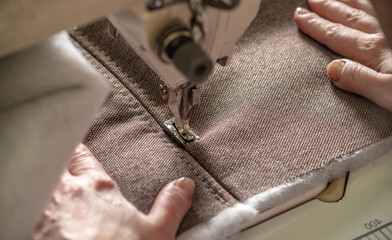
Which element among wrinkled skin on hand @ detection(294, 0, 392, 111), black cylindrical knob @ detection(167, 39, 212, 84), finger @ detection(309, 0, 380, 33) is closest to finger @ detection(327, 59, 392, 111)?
wrinkled skin on hand @ detection(294, 0, 392, 111)

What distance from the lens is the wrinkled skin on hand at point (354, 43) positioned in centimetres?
88

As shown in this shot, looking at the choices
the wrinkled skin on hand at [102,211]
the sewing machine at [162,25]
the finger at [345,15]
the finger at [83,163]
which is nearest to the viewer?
the sewing machine at [162,25]

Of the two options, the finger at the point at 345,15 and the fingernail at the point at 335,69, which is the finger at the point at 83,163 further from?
the finger at the point at 345,15

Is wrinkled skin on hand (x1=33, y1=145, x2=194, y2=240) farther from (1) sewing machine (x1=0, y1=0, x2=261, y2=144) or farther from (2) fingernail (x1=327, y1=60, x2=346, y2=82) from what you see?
(2) fingernail (x1=327, y1=60, x2=346, y2=82)

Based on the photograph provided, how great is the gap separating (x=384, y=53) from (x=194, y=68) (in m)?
0.54

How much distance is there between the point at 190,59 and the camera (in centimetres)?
55

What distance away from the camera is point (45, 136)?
539 mm

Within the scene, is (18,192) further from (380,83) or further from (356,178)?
(380,83)

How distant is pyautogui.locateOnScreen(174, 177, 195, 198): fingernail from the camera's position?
2.42 feet

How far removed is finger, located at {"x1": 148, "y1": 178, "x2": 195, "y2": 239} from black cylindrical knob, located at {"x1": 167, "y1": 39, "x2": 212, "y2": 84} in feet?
0.75

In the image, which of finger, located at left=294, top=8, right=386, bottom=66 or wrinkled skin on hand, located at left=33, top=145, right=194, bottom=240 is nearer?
wrinkled skin on hand, located at left=33, top=145, right=194, bottom=240

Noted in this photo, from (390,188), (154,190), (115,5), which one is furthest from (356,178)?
(115,5)

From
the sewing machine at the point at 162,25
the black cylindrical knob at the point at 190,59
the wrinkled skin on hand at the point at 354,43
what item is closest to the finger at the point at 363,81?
the wrinkled skin on hand at the point at 354,43

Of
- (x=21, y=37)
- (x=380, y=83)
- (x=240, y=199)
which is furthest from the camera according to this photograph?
(x=380, y=83)
